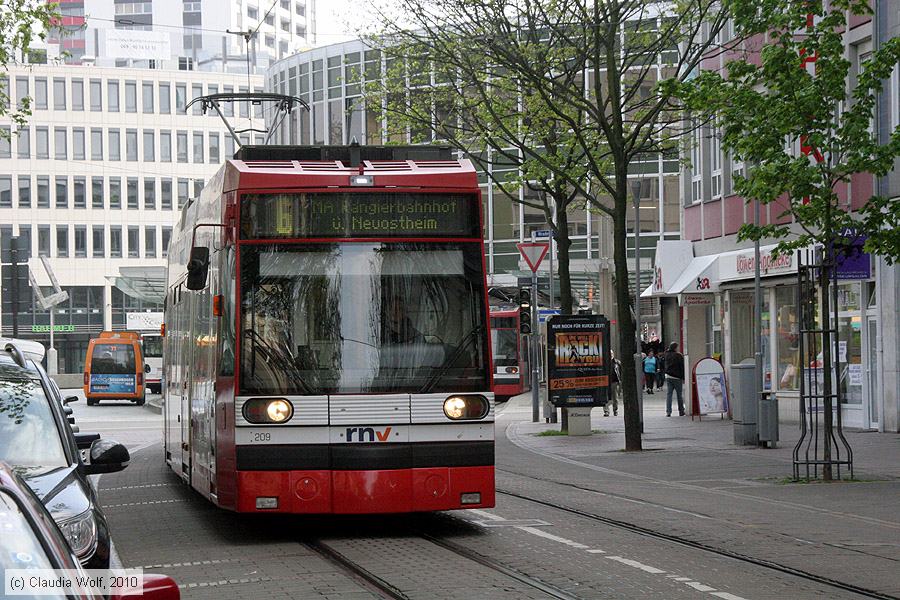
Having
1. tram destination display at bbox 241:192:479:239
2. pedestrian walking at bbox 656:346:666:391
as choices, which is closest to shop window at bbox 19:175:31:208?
pedestrian walking at bbox 656:346:666:391

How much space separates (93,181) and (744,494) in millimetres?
89626

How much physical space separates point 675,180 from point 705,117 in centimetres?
3956

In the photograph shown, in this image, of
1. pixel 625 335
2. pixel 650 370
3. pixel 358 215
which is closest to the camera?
pixel 358 215

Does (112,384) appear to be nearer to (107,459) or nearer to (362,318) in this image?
(362,318)

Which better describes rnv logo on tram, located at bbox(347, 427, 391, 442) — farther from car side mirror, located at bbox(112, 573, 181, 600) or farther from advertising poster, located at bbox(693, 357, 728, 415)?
advertising poster, located at bbox(693, 357, 728, 415)

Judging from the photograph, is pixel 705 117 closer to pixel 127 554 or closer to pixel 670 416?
pixel 670 416

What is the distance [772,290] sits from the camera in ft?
113

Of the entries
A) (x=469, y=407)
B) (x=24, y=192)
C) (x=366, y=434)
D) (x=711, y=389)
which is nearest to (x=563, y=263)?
(x=711, y=389)

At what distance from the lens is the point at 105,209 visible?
102188mm

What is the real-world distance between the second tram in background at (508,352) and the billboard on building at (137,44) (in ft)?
209

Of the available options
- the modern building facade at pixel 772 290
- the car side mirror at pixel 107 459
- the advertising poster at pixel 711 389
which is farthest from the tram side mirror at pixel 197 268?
the advertising poster at pixel 711 389

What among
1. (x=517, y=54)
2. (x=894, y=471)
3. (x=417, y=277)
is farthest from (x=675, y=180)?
(x=417, y=277)

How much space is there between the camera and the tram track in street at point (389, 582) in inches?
368

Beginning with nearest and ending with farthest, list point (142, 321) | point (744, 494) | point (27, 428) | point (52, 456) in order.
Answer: point (52, 456) < point (27, 428) < point (744, 494) < point (142, 321)
